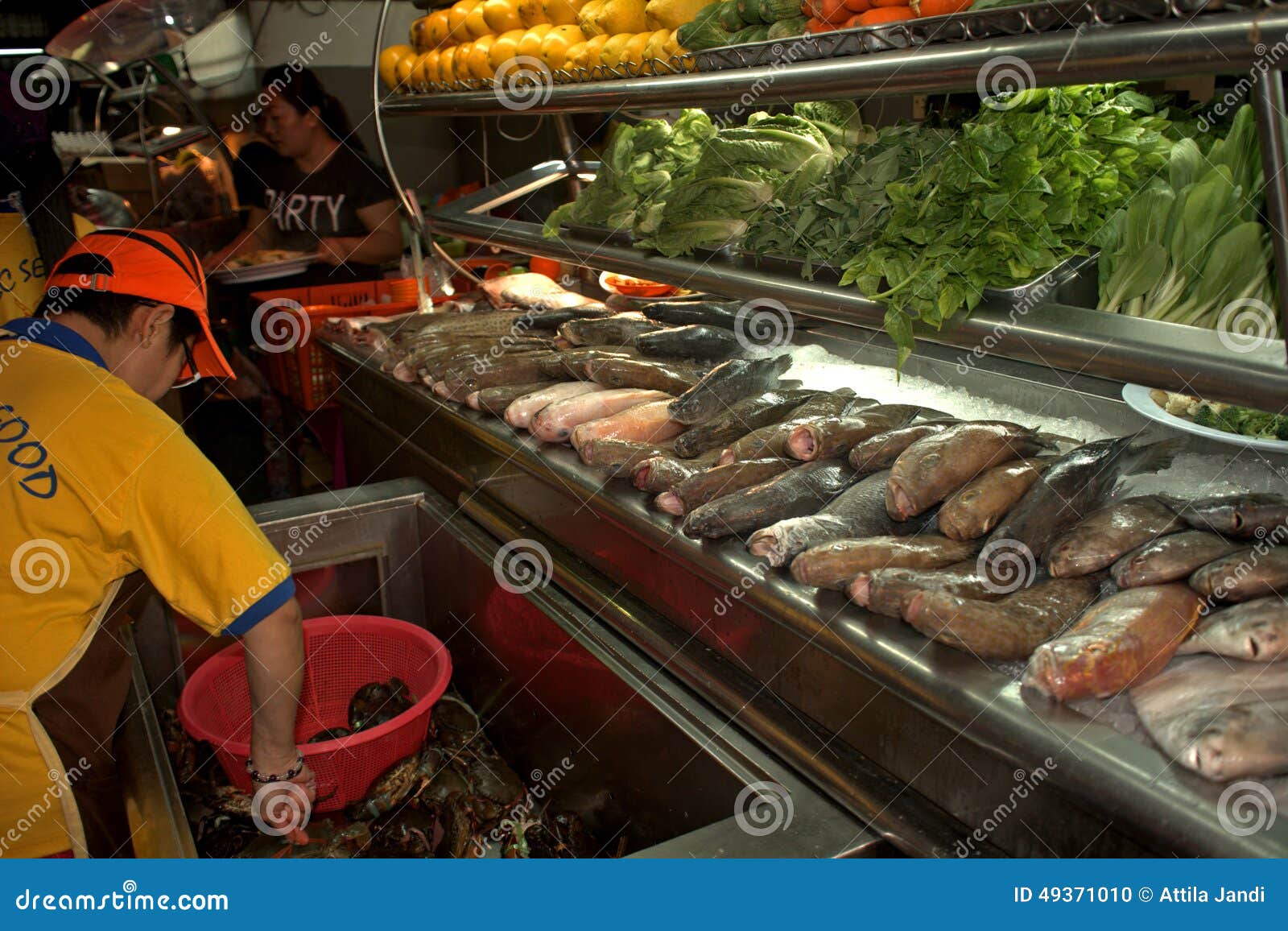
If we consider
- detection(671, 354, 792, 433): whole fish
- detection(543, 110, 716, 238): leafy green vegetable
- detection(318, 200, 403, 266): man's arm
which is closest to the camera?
detection(671, 354, 792, 433): whole fish

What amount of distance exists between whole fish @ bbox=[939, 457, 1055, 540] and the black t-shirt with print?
4.87 m

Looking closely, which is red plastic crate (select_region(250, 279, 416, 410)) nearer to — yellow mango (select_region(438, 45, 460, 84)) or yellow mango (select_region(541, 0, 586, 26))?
yellow mango (select_region(438, 45, 460, 84))

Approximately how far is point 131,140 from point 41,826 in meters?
6.33

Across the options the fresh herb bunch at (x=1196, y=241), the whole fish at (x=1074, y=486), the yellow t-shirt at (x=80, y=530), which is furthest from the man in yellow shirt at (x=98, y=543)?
the fresh herb bunch at (x=1196, y=241)

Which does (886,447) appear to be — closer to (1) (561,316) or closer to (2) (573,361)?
(2) (573,361)

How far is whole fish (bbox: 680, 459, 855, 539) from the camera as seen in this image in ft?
7.33

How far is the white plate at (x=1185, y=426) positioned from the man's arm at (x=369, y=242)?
4831 millimetres

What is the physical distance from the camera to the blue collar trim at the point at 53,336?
7.29 feet

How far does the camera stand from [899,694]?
5.82 ft

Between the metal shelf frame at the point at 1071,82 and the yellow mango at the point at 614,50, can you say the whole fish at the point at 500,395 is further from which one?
the yellow mango at the point at 614,50

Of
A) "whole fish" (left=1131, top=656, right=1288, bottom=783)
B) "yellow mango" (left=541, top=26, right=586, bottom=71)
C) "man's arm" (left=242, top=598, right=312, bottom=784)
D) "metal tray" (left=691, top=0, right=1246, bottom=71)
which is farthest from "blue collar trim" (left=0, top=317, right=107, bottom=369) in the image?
"whole fish" (left=1131, top=656, right=1288, bottom=783)

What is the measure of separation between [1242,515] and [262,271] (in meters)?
5.32

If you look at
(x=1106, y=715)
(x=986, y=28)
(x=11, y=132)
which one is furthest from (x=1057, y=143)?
(x=11, y=132)

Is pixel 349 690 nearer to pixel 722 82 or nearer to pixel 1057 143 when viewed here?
pixel 722 82
